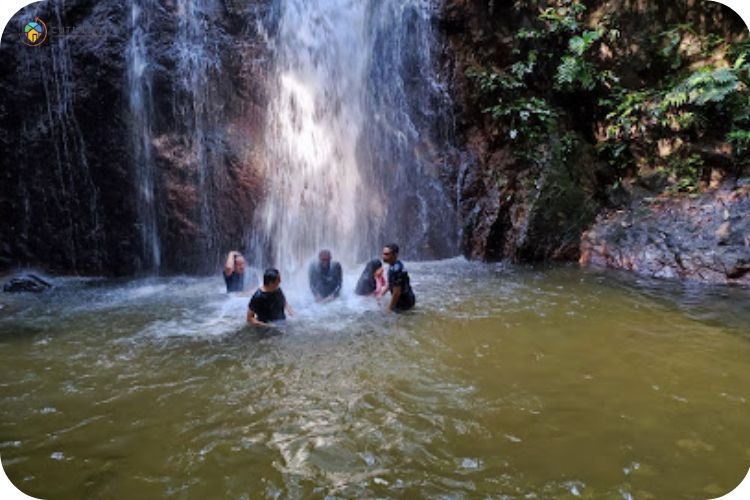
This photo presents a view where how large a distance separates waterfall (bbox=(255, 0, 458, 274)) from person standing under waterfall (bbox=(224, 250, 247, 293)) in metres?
2.42

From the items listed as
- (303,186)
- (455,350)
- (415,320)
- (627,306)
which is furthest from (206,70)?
(627,306)

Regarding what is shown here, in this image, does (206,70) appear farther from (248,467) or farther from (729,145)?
(729,145)

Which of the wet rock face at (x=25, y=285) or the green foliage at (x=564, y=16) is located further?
the green foliage at (x=564, y=16)

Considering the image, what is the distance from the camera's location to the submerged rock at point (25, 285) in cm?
845

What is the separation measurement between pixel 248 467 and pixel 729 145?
1043 cm

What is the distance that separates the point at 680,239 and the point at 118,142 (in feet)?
35.1

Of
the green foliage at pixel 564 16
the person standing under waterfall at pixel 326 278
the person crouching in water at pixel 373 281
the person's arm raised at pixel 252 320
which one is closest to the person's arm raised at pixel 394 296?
the person crouching in water at pixel 373 281

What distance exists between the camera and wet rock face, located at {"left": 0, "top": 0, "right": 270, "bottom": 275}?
988cm

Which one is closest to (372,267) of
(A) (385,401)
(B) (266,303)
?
(B) (266,303)

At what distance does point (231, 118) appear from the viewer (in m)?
10.4

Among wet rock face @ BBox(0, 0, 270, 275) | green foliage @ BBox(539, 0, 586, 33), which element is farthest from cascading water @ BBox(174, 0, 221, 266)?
green foliage @ BBox(539, 0, 586, 33)

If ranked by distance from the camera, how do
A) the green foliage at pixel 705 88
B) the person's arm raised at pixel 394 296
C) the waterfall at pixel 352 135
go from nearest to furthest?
the person's arm raised at pixel 394 296 → the green foliage at pixel 705 88 → the waterfall at pixel 352 135

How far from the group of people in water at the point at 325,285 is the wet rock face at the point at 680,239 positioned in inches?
188

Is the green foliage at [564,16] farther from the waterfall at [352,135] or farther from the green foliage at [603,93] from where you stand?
the waterfall at [352,135]
